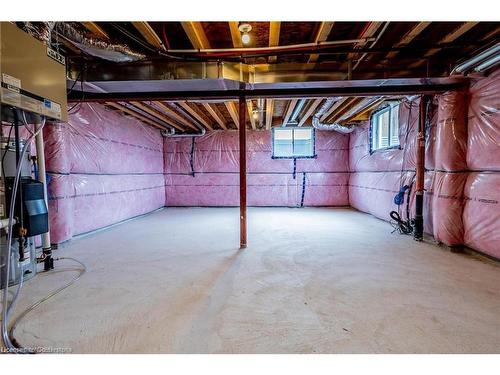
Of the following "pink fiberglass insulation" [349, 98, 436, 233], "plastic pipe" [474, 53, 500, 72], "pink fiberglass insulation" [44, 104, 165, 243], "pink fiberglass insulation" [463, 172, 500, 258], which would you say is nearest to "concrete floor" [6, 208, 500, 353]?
"pink fiberglass insulation" [463, 172, 500, 258]

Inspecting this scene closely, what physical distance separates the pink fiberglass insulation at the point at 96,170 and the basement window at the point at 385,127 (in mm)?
4919

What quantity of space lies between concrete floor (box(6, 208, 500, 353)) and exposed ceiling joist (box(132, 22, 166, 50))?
2.15 m

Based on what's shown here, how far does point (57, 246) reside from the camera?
3111 mm

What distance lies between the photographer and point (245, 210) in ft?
10.3

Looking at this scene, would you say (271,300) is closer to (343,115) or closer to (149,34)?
(149,34)

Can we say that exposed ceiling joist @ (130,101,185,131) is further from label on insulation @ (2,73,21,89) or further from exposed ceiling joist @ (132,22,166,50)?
label on insulation @ (2,73,21,89)

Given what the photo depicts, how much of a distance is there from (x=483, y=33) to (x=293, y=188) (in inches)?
185

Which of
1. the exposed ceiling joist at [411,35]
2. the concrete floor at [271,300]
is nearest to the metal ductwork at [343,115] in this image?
the exposed ceiling joist at [411,35]

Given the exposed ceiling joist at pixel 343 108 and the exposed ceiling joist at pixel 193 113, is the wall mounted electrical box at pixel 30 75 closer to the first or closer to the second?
the exposed ceiling joist at pixel 193 113

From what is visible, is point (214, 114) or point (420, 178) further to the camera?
point (214, 114)

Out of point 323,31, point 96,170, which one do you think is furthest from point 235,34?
point 96,170

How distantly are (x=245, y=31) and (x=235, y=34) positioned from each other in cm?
9

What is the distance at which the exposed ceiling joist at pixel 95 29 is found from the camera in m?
2.08

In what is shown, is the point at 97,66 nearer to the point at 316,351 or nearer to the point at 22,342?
the point at 22,342
